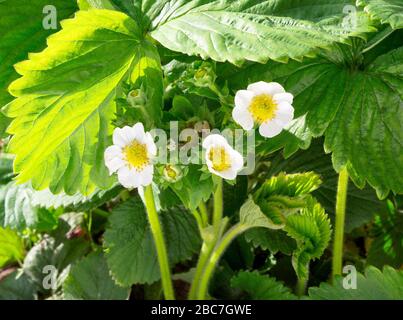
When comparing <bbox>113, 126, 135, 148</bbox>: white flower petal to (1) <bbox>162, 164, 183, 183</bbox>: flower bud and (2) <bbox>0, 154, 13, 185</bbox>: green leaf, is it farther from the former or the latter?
(2) <bbox>0, 154, 13, 185</bbox>: green leaf

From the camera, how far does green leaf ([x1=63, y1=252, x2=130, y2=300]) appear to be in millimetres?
1360

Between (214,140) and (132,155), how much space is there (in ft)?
0.38

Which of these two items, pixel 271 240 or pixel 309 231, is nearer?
pixel 309 231

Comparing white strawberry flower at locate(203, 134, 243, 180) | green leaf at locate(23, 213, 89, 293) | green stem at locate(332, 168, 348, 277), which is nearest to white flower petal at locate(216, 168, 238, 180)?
white strawberry flower at locate(203, 134, 243, 180)

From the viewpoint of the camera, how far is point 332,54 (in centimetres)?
108

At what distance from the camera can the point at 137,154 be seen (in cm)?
94

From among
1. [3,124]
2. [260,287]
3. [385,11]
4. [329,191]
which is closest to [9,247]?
[3,124]

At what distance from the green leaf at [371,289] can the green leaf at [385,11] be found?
404 mm

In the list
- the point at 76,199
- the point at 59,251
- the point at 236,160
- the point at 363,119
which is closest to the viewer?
the point at 236,160

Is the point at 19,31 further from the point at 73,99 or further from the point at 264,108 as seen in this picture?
the point at 264,108

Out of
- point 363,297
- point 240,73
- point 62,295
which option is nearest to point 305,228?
point 363,297

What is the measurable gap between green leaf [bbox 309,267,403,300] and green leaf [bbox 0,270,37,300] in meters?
0.67

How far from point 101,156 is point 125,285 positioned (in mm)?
321

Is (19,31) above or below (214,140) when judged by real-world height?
above
